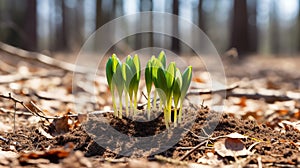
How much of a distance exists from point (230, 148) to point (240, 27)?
11034mm

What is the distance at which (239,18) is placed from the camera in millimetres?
11750

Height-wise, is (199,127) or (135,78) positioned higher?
(135,78)

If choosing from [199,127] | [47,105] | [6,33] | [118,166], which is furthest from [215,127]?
[6,33]

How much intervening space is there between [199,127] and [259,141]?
286mm

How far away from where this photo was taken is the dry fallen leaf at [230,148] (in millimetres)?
1464

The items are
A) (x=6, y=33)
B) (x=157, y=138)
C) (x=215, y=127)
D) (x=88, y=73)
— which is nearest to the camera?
(x=157, y=138)

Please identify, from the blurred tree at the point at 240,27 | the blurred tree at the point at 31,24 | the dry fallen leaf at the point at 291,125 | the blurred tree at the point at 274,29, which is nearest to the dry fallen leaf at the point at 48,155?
the dry fallen leaf at the point at 291,125

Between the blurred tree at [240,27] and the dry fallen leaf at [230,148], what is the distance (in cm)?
1066

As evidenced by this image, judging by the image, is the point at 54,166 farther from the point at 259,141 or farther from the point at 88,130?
the point at 259,141

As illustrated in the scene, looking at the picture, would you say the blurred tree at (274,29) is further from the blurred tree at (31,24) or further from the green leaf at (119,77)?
the green leaf at (119,77)

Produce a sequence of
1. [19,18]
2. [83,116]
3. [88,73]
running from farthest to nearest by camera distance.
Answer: [19,18], [88,73], [83,116]

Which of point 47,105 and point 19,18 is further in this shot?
point 19,18

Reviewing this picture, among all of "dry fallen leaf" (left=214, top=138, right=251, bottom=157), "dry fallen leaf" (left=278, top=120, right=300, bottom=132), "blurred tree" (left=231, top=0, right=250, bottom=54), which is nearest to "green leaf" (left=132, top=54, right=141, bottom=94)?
"dry fallen leaf" (left=214, top=138, right=251, bottom=157)

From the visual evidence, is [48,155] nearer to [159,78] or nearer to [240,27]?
→ [159,78]
